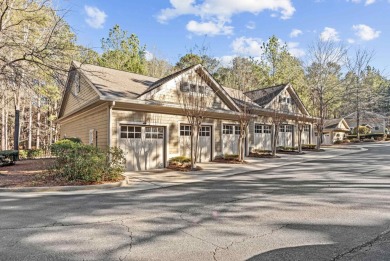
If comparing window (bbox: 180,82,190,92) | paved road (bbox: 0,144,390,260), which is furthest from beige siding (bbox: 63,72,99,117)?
paved road (bbox: 0,144,390,260)

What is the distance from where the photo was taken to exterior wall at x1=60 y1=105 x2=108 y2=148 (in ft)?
40.5

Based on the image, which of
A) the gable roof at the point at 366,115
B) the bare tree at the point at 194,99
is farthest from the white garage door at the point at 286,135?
the gable roof at the point at 366,115

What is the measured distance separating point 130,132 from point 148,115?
1.26 meters

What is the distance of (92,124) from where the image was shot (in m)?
14.2

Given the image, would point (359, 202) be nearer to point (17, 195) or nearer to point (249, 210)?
point (249, 210)

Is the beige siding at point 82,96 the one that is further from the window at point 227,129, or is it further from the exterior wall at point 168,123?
the window at point 227,129

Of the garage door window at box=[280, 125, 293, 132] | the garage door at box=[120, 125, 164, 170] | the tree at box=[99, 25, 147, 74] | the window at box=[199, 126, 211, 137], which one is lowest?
the garage door at box=[120, 125, 164, 170]

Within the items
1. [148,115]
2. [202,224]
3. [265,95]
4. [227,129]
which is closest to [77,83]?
[148,115]

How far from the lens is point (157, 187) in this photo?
862 centimetres

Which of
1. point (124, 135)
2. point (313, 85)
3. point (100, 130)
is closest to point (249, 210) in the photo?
point (124, 135)

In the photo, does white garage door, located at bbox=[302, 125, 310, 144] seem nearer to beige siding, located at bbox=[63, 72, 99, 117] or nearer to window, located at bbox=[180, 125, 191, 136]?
window, located at bbox=[180, 125, 191, 136]

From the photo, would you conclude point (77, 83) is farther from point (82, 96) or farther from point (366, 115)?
point (366, 115)

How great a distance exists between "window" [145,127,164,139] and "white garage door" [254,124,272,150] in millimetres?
9082

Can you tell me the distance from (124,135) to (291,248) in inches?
397
